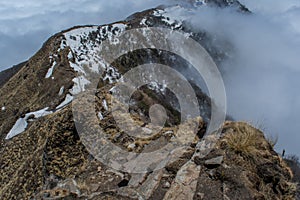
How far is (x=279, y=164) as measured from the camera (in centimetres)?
1035

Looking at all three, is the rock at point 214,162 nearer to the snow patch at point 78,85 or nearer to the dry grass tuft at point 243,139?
the dry grass tuft at point 243,139

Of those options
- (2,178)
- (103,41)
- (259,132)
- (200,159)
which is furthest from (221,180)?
(103,41)

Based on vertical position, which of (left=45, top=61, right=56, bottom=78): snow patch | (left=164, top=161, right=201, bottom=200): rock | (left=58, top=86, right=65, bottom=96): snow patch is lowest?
(left=164, top=161, right=201, bottom=200): rock

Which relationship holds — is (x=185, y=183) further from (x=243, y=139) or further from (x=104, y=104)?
(x=104, y=104)

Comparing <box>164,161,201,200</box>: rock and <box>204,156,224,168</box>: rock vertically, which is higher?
<box>204,156,224,168</box>: rock

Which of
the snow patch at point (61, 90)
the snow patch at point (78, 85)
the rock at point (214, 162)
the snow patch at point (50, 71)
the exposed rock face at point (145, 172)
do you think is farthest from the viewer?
the snow patch at point (50, 71)

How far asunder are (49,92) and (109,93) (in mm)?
41951

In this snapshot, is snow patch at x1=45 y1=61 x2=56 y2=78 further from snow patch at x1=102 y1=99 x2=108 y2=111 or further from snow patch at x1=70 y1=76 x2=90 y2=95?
snow patch at x1=102 y1=99 x2=108 y2=111

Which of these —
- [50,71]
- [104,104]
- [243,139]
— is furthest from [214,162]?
[50,71]

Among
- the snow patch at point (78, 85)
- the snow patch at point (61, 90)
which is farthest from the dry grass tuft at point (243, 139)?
the snow patch at point (61, 90)

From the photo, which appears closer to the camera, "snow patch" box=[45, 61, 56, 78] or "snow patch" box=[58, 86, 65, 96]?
"snow patch" box=[58, 86, 65, 96]

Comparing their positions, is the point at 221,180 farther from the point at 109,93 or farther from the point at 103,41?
the point at 103,41

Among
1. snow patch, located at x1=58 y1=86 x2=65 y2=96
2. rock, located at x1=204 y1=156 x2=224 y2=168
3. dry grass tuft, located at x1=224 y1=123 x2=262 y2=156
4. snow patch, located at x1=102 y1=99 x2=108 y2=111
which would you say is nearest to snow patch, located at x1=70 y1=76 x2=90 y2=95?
snow patch, located at x1=58 y1=86 x2=65 y2=96

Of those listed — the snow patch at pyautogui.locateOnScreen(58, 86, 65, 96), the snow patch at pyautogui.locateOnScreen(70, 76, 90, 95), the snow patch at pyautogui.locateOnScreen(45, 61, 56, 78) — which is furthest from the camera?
the snow patch at pyautogui.locateOnScreen(45, 61, 56, 78)
